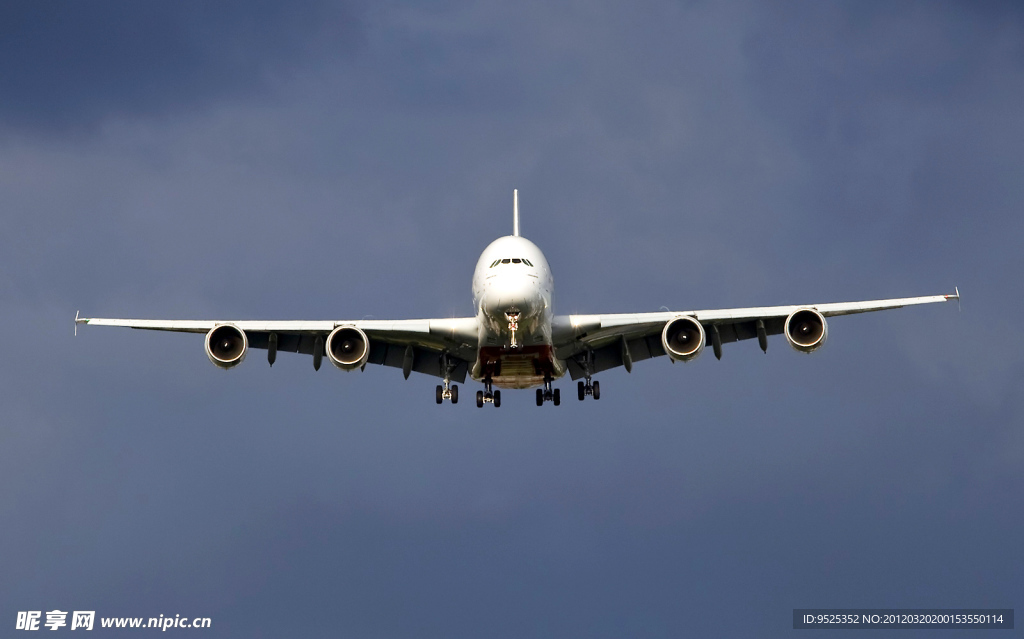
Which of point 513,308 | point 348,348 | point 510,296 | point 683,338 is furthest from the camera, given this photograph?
point 683,338

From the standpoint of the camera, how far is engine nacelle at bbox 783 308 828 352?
43.4 m

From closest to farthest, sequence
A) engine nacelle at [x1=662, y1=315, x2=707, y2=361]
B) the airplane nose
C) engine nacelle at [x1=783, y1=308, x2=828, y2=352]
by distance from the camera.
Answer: the airplane nose → engine nacelle at [x1=783, y1=308, x2=828, y2=352] → engine nacelle at [x1=662, y1=315, x2=707, y2=361]

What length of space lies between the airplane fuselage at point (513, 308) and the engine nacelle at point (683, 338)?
12.1 feet

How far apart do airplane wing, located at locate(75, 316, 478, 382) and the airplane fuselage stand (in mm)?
1062

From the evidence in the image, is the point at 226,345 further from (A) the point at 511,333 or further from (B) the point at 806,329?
(B) the point at 806,329

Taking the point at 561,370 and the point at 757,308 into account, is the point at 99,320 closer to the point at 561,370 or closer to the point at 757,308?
the point at 561,370

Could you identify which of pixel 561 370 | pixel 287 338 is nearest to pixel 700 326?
pixel 561 370

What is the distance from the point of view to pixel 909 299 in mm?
44219

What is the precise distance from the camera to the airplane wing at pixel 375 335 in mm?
44469

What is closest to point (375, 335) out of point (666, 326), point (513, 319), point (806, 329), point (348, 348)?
point (348, 348)

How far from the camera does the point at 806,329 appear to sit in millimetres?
43812

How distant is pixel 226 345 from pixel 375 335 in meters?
4.78

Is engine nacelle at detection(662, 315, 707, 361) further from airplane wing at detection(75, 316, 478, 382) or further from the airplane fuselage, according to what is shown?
airplane wing at detection(75, 316, 478, 382)

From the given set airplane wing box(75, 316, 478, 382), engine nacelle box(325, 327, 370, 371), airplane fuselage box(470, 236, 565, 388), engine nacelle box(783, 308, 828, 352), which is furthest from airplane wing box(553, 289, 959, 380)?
engine nacelle box(325, 327, 370, 371)
